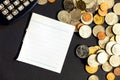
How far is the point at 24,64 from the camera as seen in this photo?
24.7 inches

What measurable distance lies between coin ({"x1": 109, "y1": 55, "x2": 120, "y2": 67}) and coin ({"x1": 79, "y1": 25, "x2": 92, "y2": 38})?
9 centimetres

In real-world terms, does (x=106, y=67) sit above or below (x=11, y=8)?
below

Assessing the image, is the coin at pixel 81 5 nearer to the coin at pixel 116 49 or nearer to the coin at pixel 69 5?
the coin at pixel 69 5

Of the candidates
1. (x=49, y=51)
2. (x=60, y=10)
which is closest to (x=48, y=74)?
(x=49, y=51)

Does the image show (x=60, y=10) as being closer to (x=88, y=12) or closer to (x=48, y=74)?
(x=88, y=12)

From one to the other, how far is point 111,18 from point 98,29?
48mm

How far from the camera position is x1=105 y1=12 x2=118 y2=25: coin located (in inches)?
25.9

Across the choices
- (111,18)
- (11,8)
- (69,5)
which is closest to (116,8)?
(111,18)

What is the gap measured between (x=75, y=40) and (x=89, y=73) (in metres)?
0.10

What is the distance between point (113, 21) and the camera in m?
0.66

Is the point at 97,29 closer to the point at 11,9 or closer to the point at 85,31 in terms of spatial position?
the point at 85,31

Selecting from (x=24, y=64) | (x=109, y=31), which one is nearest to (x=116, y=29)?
(x=109, y=31)

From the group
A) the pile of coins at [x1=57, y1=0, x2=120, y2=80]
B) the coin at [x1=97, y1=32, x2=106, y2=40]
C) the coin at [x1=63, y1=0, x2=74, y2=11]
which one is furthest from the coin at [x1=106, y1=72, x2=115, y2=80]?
the coin at [x1=63, y1=0, x2=74, y2=11]

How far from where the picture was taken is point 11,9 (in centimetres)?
60
